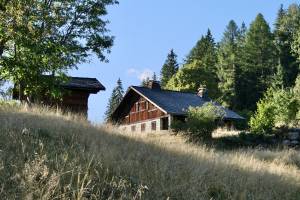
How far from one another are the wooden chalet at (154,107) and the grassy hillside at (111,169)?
36028 millimetres

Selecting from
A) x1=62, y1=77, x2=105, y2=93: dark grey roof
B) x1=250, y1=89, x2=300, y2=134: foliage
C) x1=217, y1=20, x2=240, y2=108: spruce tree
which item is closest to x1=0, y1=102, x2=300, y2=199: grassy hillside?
x1=62, y1=77, x2=105, y2=93: dark grey roof

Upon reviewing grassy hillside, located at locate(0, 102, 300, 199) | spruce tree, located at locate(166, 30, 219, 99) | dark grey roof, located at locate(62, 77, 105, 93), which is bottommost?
grassy hillside, located at locate(0, 102, 300, 199)

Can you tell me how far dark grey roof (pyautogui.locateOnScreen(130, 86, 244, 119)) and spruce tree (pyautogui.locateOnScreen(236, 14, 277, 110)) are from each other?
2019cm

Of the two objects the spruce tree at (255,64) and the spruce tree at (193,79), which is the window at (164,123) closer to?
the spruce tree at (193,79)

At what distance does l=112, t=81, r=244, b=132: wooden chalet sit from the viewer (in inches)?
2043

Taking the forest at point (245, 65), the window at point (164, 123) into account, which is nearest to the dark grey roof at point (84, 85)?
the window at point (164, 123)

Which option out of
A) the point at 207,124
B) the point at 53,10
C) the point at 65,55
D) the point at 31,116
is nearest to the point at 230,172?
the point at 31,116

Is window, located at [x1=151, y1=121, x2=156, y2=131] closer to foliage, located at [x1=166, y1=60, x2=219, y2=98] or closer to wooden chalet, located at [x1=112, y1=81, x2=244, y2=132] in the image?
wooden chalet, located at [x1=112, y1=81, x2=244, y2=132]

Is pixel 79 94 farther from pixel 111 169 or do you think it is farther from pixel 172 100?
pixel 111 169

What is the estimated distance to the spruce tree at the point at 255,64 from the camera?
251ft

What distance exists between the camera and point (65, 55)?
2623 centimetres

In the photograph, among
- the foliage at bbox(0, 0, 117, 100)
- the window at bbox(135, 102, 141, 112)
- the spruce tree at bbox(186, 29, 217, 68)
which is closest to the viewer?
the foliage at bbox(0, 0, 117, 100)

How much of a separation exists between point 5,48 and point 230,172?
55.2 feet

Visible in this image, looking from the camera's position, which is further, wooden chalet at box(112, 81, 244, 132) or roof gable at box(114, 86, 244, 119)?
wooden chalet at box(112, 81, 244, 132)
